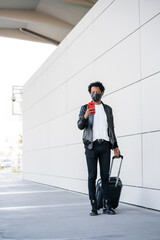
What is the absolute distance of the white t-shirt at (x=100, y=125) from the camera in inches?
224

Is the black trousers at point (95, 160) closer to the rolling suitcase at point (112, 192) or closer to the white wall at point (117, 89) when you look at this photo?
the rolling suitcase at point (112, 192)

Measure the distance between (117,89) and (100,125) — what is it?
2.23 meters

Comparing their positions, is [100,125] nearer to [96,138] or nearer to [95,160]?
[96,138]

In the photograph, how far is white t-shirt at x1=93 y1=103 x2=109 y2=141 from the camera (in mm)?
5699

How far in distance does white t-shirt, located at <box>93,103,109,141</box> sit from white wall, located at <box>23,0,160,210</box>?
95 centimetres

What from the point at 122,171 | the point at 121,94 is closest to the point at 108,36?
the point at 121,94

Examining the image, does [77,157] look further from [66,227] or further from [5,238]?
[5,238]

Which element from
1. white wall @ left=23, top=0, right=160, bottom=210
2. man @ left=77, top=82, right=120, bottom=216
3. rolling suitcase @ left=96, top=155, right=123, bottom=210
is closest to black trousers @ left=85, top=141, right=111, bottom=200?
man @ left=77, top=82, right=120, bottom=216

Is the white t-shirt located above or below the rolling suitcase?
above

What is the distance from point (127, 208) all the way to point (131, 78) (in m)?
2.33

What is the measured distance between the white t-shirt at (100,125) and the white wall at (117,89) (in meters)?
0.95

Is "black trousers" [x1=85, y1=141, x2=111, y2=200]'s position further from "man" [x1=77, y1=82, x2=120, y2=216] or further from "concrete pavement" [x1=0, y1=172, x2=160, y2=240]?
"concrete pavement" [x1=0, y1=172, x2=160, y2=240]

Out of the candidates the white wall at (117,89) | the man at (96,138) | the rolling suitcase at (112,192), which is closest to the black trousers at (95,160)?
the man at (96,138)

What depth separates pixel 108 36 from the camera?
8.30 metres
